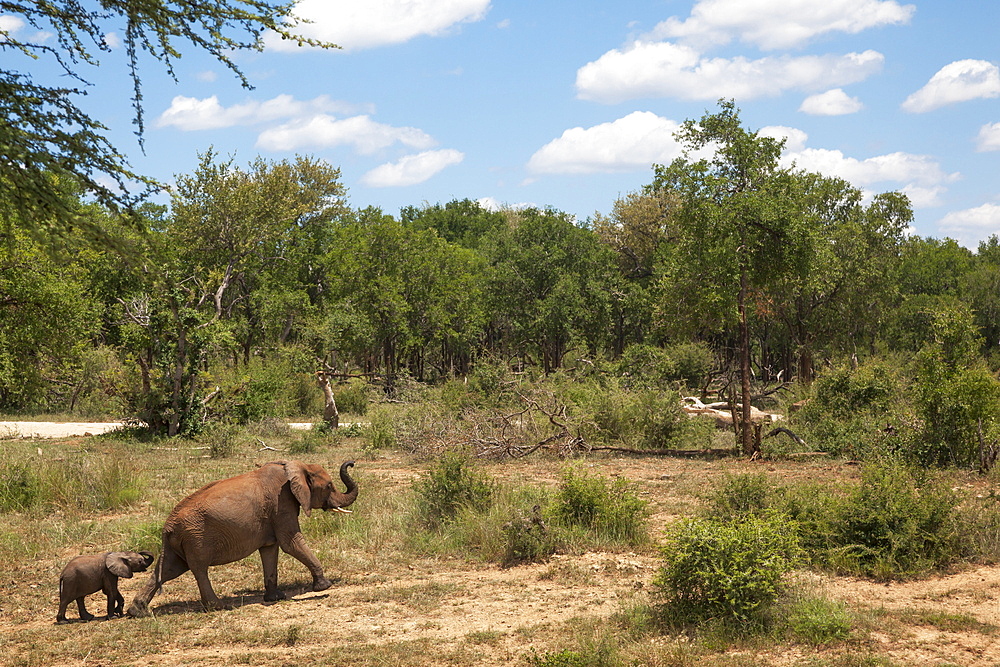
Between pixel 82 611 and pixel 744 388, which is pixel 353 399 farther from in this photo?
pixel 82 611

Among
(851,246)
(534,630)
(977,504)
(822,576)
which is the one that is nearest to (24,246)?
(534,630)

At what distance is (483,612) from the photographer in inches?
309

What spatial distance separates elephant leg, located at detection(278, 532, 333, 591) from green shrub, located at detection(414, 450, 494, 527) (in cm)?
272

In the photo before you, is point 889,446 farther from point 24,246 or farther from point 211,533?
point 24,246

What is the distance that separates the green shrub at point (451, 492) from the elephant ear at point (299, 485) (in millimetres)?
2876

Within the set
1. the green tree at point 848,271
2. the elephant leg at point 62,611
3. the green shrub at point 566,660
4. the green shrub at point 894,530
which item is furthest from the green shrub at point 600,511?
the green tree at point 848,271

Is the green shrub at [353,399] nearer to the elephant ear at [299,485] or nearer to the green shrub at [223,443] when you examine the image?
the green shrub at [223,443]

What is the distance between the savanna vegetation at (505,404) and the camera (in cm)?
712

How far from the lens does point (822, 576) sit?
28.1ft

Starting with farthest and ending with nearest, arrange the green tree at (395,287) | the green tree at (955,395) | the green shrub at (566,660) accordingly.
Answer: the green tree at (395,287) < the green tree at (955,395) < the green shrub at (566,660)

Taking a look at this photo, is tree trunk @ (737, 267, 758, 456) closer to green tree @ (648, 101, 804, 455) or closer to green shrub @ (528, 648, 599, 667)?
green tree @ (648, 101, 804, 455)

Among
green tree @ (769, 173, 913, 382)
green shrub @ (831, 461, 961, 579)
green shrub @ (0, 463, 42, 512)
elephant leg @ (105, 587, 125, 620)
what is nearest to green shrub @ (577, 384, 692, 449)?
green shrub @ (831, 461, 961, 579)

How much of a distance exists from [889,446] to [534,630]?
12061 millimetres

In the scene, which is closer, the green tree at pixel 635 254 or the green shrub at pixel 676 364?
the green shrub at pixel 676 364
